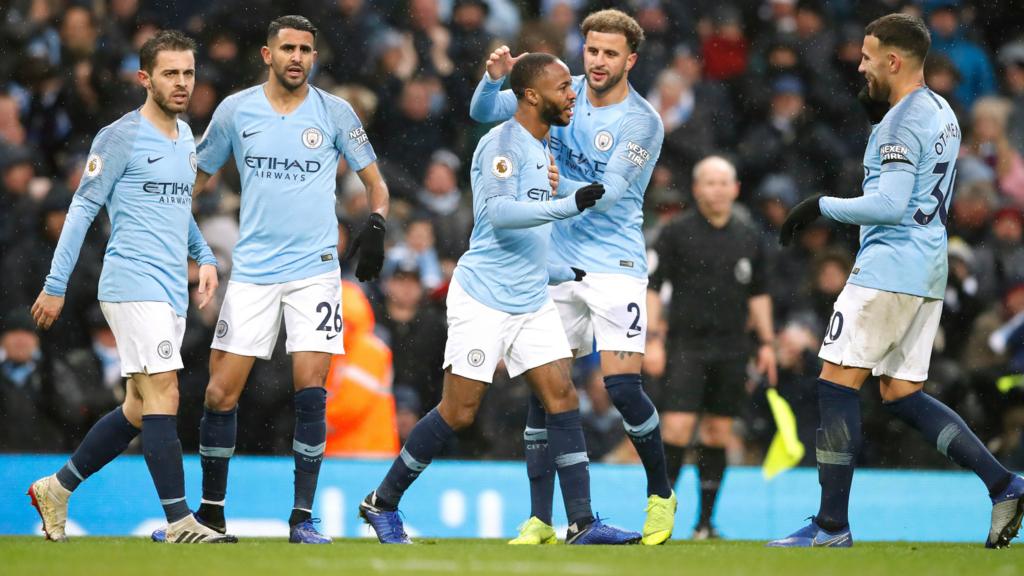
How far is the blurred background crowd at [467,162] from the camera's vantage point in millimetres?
10672

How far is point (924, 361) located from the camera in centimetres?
712

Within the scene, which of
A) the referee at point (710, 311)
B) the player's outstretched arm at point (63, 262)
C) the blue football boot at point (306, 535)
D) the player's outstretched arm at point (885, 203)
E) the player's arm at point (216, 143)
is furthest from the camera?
the referee at point (710, 311)

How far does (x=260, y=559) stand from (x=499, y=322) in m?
1.62

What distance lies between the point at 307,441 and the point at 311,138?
1.40 m

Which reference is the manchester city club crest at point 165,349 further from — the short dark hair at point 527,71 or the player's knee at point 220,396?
the short dark hair at point 527,71

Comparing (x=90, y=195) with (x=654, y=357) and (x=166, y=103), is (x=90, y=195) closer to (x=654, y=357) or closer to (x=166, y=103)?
(x=166, y=103)

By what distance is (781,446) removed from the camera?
996 centimetres

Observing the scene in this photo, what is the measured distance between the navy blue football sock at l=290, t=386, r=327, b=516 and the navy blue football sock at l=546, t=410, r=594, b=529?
1.06m

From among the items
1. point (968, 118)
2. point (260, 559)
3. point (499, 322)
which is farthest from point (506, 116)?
point (968, 118)

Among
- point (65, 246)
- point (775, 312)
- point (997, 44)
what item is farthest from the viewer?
point (997, 44)

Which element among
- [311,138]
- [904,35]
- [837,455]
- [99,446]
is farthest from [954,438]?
[99,446]

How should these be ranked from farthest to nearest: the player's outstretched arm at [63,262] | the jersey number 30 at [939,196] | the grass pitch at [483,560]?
the jersey number 30 at [939,196], the player's outstretched arm at [63,262], the grass pitch at [483,560]

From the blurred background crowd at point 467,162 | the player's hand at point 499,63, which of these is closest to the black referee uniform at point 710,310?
the blurred background crowd at point 467,162

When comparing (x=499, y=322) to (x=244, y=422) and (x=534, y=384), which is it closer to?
(x=534, y=384)
